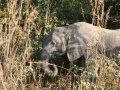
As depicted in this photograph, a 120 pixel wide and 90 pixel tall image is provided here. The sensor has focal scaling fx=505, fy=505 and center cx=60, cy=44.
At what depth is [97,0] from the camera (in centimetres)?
476

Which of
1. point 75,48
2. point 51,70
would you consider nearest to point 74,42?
point 75,48

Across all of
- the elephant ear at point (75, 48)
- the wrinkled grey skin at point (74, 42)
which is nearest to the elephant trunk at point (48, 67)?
the wrinkled grey skin at point (74, 42)

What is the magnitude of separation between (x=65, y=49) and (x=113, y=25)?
2651mm

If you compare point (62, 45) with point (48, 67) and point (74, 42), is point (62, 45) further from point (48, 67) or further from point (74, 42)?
point (48, 67)

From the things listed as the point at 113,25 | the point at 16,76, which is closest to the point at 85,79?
the point at 16,76

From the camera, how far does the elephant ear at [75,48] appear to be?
7043 mm

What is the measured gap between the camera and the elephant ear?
7043 mm

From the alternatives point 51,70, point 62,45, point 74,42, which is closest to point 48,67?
point 51,70

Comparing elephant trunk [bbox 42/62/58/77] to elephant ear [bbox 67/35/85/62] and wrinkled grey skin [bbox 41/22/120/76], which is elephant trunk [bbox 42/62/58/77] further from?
elephant ear [bbox 67/35/85/62]

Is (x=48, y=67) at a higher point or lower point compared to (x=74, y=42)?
Result: lower

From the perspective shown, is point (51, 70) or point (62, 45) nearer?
point (51, 70)

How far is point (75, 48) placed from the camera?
706cm

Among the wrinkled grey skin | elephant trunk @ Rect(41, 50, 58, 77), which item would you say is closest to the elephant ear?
the wrinkled grey skin

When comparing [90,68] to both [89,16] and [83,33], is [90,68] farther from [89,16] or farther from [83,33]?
[89,16]
